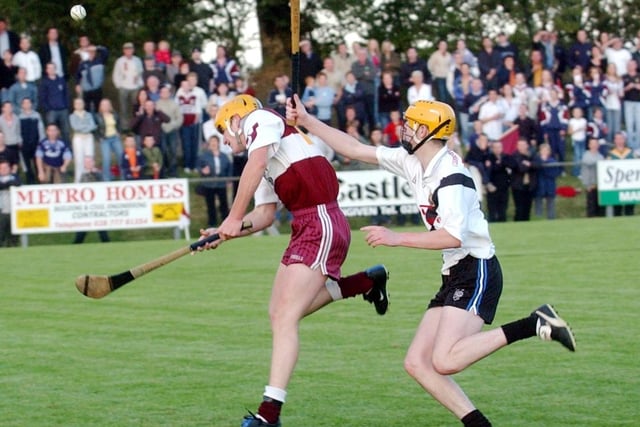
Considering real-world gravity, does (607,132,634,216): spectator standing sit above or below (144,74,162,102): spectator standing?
below

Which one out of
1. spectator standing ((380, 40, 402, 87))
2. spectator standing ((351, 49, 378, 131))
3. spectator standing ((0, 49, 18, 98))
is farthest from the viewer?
spectator standing ((380, 40, 402, 87))

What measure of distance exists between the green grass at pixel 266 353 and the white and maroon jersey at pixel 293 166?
1.38 meters

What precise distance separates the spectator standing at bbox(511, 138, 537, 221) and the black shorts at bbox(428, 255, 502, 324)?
1811 cm

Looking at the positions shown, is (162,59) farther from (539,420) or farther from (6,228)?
(539,420)

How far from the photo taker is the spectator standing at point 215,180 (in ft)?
80.4

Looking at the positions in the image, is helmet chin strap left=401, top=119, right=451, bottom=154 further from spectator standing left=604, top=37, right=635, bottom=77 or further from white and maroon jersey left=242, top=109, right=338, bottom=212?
spectator standing left=604, top=37, right=635, bottom=77

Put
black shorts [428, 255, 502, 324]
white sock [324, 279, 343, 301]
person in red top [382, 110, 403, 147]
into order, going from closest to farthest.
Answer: black shorts [428, 255, 502, 324], white sock [324, 279, 343, 301], person in red top [382, 110, 403, 147]

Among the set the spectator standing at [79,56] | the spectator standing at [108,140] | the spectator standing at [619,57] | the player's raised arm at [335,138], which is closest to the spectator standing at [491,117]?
the spectator standing at [619,57]

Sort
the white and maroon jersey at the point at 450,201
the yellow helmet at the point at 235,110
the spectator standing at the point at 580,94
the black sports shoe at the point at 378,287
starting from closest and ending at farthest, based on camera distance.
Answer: the white and maroon jersey at the point at 450,201 < the yellow helmet at the point at 235,110 < the black sports shoe at the point at 378,287 < the spectator standing at the point at 580,94

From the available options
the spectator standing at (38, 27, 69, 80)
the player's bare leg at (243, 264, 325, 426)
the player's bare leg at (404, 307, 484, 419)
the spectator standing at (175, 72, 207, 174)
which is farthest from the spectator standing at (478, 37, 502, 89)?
the player's bare leg at (404, 307, 484, 419)

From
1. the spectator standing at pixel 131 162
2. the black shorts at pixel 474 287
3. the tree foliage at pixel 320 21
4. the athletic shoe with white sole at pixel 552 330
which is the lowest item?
the athletic shoe with white sole at pixel 552 330

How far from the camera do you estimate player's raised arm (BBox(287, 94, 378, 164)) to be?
795 cm

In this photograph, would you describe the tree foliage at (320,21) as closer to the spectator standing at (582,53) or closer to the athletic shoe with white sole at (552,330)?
the spectator standing at (582,53)

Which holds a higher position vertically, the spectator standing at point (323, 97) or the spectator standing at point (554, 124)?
the spectator standing at point (323, 97)
